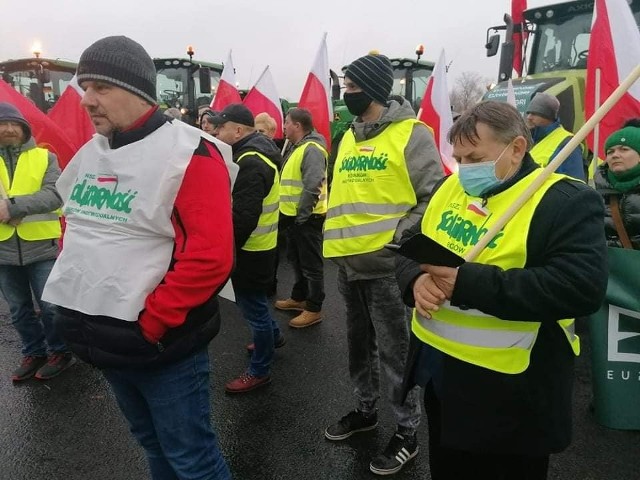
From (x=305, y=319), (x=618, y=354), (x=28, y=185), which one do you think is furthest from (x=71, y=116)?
(x=618, y=354)

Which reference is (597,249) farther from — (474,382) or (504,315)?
(474,382)

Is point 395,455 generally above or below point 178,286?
below

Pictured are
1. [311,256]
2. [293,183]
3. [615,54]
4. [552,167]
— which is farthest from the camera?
[311,256]

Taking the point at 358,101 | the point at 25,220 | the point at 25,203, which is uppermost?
the point at 358,101

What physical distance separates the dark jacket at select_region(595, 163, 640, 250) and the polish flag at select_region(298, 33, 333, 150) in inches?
149

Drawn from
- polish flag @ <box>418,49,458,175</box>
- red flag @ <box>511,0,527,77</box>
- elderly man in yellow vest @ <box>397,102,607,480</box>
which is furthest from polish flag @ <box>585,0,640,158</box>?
red flag @ <box>511,0,527,77</box>

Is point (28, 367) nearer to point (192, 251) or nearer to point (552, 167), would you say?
point (192, 251)

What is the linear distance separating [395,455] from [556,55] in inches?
279

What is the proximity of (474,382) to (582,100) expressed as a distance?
20.3 ft

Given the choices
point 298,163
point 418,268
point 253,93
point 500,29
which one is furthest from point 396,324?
point 500,29

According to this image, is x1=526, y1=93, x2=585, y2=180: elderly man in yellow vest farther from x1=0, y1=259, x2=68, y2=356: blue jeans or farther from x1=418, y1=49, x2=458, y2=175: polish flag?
x1=0, y1=259, x2=68, y2=356: blue jeans

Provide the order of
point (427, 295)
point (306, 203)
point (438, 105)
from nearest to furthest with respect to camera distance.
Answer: point (427, 295) → point (306, 203) → point (438, 105)

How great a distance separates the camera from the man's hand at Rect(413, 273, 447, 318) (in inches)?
65.6

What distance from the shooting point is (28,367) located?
3.81m
